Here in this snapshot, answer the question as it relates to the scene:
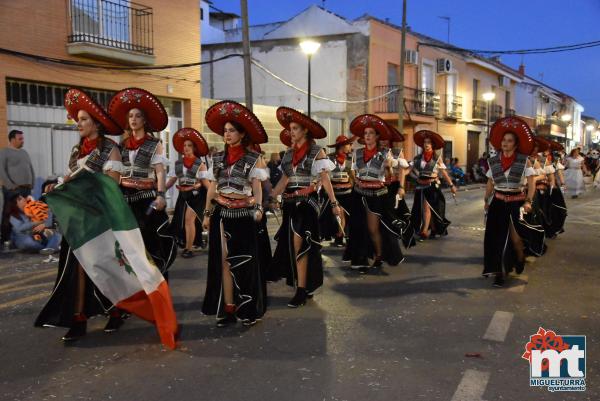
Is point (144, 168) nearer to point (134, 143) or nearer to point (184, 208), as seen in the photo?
point (134, 143)

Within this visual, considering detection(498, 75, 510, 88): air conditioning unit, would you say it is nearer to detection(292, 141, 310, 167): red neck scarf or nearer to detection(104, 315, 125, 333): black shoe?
detection(292, 141, 310, 167): red neck scarf

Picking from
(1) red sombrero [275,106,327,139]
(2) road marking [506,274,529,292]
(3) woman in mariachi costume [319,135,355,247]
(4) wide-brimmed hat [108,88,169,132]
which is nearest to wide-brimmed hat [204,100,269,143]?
(4) wide-brimmed hat [108,88,169,132]

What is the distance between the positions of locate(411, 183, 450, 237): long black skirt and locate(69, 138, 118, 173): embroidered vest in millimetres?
6810

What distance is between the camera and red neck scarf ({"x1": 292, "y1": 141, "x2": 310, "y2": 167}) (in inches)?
260

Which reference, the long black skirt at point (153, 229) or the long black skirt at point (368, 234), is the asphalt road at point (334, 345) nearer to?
the long black skirt at point (368, 234)

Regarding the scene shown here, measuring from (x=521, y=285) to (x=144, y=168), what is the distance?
15.2 ft

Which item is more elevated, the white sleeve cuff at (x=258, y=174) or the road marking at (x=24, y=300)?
the white sleeve cuff at (x=258, y=174)

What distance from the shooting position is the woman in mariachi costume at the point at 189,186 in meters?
9.48

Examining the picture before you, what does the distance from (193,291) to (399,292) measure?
2.35m

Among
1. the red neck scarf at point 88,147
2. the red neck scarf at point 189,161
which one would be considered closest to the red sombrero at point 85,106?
the red neck scarf at point 88,147

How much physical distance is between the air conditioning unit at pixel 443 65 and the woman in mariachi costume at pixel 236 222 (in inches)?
1111

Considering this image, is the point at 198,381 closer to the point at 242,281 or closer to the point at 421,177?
the point at 242,281

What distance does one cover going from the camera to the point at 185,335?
5.45m

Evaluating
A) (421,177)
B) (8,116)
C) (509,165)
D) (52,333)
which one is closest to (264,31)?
(8,116)
